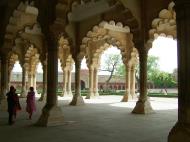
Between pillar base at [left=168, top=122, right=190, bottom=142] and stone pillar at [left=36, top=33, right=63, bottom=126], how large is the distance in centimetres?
479

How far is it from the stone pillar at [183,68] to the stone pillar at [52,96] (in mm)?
4760

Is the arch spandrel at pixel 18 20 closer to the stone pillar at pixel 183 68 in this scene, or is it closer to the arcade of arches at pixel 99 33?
the arcade of arches at pixel 99 33

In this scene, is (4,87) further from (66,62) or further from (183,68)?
(66,62)

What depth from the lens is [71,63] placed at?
27.1 metres

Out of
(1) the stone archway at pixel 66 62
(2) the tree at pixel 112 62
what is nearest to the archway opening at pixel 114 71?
(2) the tree at pixel 112 62

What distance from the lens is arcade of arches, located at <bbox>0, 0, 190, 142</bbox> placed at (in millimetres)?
5496

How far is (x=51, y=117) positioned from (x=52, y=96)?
68 centimetres

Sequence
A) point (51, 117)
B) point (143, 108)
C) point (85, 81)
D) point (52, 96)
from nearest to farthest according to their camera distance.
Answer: point (51, 117) → point (52, 96) → point (143, 108) → point (85, 81)

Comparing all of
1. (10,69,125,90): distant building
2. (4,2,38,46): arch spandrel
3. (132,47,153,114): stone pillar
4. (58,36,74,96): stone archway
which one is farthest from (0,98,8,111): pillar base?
(10,69,125,90): distant building

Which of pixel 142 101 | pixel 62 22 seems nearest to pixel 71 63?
pixel 142 101

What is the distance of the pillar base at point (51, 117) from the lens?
9163 millimetres

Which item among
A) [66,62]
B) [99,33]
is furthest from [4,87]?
[66,62]

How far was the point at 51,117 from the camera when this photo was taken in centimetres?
923

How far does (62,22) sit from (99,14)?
674cm
